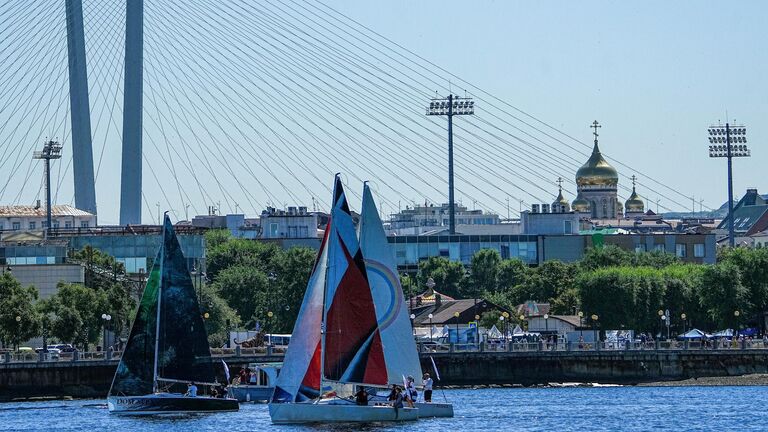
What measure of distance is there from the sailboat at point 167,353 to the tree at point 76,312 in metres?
32.2

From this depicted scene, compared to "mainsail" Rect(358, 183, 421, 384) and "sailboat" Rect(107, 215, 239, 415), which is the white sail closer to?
"mainsail" Rect(358, 183, 421, 384)

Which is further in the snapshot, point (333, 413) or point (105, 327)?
point (105, 327)

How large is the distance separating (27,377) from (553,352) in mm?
30895

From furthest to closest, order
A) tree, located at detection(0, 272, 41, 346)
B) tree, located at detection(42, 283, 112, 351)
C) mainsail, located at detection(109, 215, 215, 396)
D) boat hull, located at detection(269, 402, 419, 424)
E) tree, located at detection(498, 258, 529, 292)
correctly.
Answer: tree, located at detection(498, 258, 529, 292)
tree, located at detection(42, 283, 112, 351)
tree, located at detection(0, 272, 41, 346)
mainsail, located at detection(109, 215, 215, 396)
boat hull, located at detection(269, 402, 419, 424)

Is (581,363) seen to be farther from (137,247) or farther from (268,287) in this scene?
(137,247)

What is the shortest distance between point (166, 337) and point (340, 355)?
1285 centimetres

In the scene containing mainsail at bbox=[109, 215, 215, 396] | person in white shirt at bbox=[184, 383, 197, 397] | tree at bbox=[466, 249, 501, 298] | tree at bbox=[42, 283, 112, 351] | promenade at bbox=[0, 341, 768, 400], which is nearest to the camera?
person in white shirt at bbox=[184, 383, 197, 397]

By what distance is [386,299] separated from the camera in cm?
8150

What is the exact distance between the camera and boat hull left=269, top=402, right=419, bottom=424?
7819cm

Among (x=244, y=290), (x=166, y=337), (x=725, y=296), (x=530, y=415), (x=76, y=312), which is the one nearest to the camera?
(x=166, y=337)

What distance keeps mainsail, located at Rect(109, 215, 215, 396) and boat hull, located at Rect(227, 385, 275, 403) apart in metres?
13.8

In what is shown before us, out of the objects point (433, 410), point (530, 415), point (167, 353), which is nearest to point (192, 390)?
point (167, 353)

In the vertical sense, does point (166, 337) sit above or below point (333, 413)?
above

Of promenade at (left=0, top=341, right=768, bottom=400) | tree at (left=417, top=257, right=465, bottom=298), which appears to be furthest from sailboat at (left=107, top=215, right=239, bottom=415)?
tree at (left=417, top=257, right=465, bottom=298)
